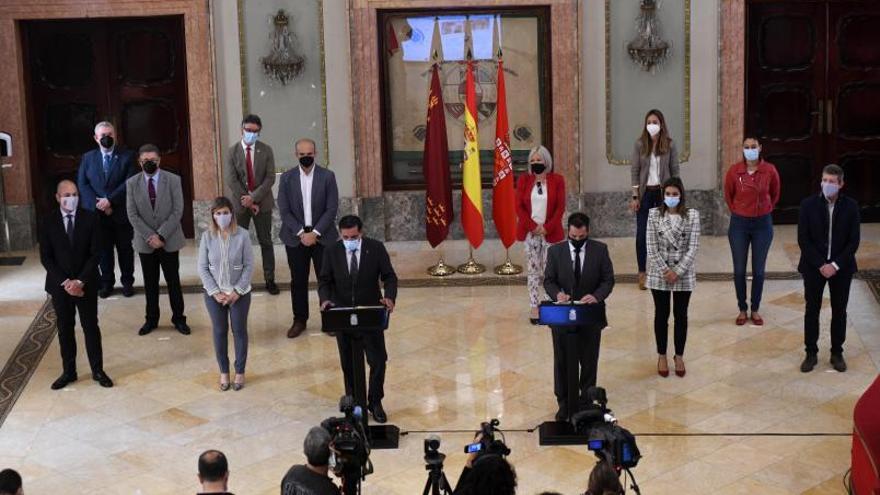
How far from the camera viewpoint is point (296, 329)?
12.1 meters

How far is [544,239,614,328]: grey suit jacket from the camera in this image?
31.6ft

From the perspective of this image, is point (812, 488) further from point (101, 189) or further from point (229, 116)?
point (229, 116)

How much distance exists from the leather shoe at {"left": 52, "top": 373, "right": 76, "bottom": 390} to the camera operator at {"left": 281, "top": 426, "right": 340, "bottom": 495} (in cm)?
451

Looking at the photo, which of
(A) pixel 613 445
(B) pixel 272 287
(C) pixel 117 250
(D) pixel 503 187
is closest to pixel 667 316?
(D) pixel 503 187

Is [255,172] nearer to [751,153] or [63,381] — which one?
[63,381]

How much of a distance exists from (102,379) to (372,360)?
2.35 meters

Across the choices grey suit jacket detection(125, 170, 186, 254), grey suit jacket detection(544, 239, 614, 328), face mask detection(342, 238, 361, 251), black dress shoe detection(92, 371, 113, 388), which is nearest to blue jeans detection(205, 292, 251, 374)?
black dress shoe detection(92, 371, 113, 388)

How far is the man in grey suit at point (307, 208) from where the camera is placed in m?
11.9

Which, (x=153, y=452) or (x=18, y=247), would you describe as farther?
(x=18, y=247)

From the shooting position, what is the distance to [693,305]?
12.6 m

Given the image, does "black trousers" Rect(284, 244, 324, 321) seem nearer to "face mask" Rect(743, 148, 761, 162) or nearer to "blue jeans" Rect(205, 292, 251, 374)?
"blue jeans" Rect(205, 292, 251, 374)

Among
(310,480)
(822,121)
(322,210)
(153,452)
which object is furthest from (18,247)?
(310,480)

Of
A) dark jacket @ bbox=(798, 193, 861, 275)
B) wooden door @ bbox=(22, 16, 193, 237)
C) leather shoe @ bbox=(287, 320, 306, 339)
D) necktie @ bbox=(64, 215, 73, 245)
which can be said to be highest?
wooden door @ bbox=(22, 16, 193, 237)

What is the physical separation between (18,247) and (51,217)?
516cm
